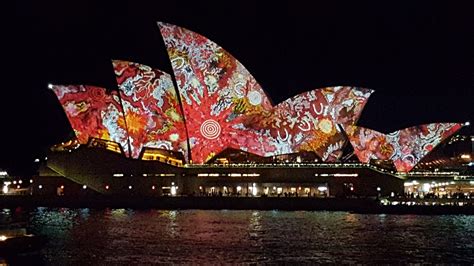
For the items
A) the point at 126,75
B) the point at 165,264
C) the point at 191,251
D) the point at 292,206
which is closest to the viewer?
the point at 165,264

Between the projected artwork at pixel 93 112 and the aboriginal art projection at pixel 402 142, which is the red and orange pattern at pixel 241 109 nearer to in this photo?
the aboriginal art projection at pixel 402 142

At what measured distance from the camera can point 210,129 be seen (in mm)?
51500

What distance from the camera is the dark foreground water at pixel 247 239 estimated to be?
23266mm

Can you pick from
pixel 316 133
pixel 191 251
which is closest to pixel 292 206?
pixel 316 133

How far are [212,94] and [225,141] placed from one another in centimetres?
410

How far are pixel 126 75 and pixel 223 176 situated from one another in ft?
34.4

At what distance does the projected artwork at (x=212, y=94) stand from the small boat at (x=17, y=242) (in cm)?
2550

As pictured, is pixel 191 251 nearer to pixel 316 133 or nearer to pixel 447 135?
pixel 316 133

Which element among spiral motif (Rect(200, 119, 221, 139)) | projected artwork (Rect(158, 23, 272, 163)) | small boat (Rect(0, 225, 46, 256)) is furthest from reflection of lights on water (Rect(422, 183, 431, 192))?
small boat (Rect(0, 225, 46, 256))

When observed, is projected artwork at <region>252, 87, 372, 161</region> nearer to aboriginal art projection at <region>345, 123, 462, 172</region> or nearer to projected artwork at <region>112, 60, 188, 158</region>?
aboriginal art projection at <region>345, 123, 462, 172</region>

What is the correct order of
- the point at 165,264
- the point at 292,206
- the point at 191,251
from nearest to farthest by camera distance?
the point at 165,264 → the point at 191,251 → the point at 292,206

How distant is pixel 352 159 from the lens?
53562 mm

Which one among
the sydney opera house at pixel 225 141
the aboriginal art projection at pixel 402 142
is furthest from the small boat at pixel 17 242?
the aboriginal art projection at pixel 402 142

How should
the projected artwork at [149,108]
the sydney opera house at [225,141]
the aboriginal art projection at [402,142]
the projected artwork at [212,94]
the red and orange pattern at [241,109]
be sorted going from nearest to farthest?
the projected artwork at [212,94] < the red and orange pattern at [241,109] < the sydney opera house at [225,141] < the projected artwork at [149,108] < the aboriginal art projection at [402,142]
